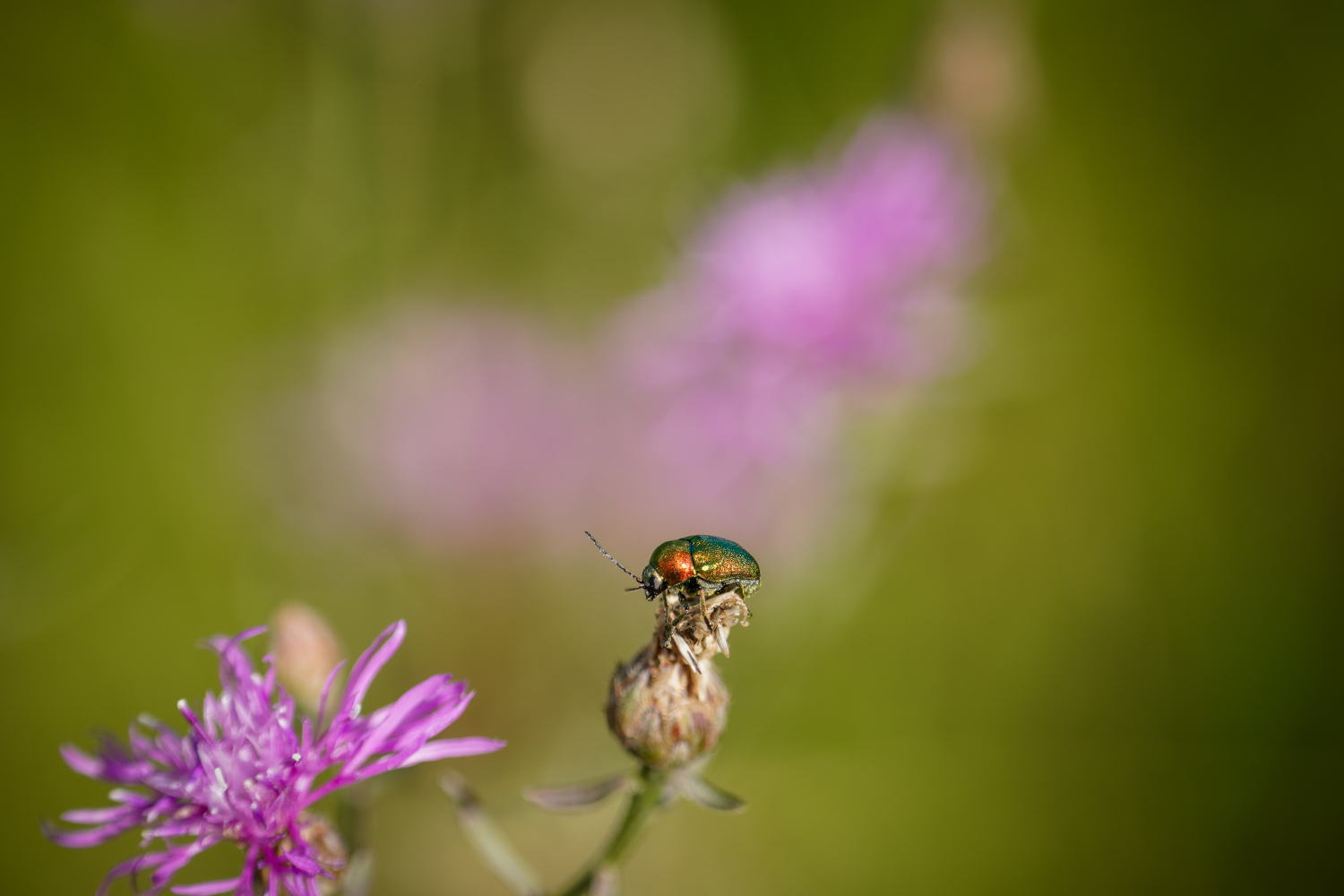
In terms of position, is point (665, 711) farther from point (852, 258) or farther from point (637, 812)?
point (852, 258)

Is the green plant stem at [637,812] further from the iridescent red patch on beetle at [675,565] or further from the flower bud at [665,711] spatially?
the iridescent red patch on beetle at [675,565]

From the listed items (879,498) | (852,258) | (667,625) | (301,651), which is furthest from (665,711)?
(852,258)

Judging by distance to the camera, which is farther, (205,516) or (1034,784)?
(205,516)

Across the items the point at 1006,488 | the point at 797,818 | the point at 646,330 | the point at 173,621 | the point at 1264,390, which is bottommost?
the point at 173,621

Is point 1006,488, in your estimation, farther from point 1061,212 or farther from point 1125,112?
point 1125,112

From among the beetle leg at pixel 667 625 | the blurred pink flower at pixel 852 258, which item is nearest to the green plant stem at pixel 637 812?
the beetle leg at pixel 667 625

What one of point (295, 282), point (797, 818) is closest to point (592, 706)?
point (797, 818)

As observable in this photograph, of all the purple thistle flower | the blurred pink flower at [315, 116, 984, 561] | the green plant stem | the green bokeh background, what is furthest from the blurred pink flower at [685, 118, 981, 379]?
the purple thistle flower
